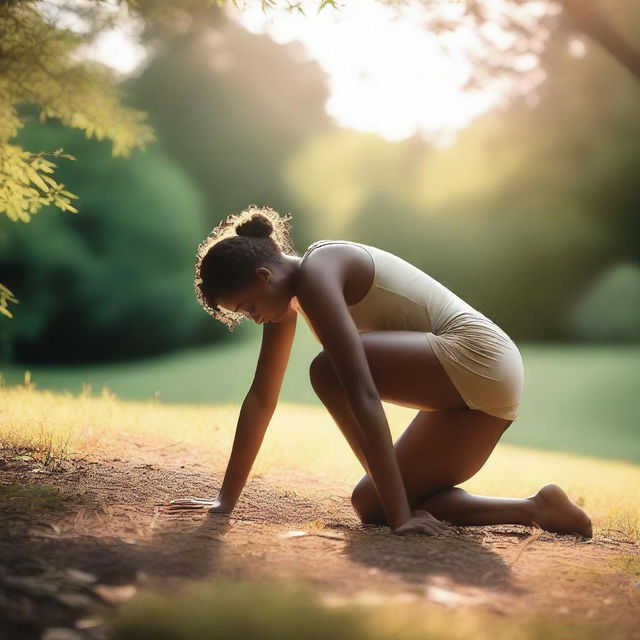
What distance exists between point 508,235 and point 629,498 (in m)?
9.44

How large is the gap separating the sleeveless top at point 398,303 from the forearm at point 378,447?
1.60 ft

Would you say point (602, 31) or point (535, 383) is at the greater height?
point (602, 31)

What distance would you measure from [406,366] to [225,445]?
226 centimetres

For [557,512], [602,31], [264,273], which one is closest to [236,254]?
[264,273]

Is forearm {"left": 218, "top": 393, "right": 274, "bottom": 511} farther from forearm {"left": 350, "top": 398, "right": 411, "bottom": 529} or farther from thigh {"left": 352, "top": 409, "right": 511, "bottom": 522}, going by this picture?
forearm {"left": 350, "top": 398, "right": 411, "bottom": 529}

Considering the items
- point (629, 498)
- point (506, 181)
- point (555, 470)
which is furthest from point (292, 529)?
point (506, 181)

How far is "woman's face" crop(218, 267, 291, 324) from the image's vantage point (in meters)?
2.82

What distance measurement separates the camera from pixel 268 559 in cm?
226

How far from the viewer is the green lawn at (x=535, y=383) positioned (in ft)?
32.9

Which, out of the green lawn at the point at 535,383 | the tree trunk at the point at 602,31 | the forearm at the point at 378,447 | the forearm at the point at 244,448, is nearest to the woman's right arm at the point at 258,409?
the forearm at the point at 244,448

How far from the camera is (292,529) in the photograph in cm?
281

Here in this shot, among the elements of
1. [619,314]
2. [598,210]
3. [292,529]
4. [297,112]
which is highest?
[297,112]

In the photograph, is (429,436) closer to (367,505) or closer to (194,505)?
(367,505)

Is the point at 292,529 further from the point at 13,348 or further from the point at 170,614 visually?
the point at 13,348
